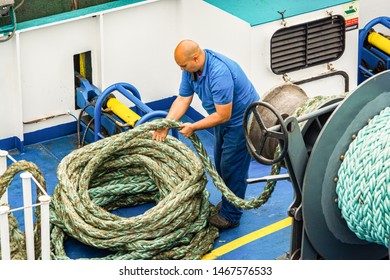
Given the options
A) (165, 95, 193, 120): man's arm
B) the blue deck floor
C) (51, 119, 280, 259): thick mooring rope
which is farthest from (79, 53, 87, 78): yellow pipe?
(165, 95, 193, 120): man's arm

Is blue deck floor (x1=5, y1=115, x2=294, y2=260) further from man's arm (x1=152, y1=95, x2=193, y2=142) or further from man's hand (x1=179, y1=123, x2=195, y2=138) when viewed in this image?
man's hand (x1=179, y1=123, x2=195, y2=138)

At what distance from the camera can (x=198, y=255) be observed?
8312 mm

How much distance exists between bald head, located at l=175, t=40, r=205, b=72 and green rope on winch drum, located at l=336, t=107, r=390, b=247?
2231 mm

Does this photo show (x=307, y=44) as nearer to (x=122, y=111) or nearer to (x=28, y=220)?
(x=122, y=111)

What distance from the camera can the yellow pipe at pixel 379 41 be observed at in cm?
1064

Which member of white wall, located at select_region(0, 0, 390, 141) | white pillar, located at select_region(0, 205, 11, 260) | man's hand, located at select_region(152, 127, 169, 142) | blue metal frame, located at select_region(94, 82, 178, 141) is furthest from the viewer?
white wall, located at select_region(0, 0, 390, 141)

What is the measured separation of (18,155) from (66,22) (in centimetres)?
125

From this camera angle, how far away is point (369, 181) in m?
5.86

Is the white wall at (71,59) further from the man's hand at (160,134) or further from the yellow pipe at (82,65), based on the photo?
the man's hand at (160,134)

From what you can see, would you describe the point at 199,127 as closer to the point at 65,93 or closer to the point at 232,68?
the point at 232,68

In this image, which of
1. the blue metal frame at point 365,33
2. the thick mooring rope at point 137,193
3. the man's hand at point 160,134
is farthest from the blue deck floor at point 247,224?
the blue metal frame at point 365,33

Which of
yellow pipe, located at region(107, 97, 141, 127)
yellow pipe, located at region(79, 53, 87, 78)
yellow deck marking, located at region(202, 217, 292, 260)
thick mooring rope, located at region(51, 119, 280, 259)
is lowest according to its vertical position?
yellow deck marking, located at region(202, 217, 292, 260)

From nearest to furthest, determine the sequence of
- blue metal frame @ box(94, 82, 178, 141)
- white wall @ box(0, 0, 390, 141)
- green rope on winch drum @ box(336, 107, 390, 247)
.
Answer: green rope on winch drum @ box(336, 107, 390, 247) → blue metal frame @ box(94, 82, 178, 141) → white wall @ box(0, 0, 390, 141)

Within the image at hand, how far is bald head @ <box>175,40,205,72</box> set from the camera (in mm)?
7961
